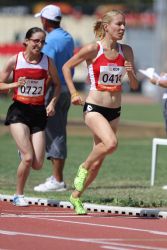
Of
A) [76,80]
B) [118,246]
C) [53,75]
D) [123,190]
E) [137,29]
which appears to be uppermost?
[137,29]

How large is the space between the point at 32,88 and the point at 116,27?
1507 millimetres

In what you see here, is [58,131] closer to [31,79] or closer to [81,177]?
[31,79]

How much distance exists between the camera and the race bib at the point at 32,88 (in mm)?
13820

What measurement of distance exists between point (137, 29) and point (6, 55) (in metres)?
16.9

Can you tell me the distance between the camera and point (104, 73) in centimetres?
1299

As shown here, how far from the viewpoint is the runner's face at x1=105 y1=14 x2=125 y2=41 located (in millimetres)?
12945

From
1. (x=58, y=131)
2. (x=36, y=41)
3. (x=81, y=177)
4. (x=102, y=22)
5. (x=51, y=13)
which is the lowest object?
(x=81, y=177)

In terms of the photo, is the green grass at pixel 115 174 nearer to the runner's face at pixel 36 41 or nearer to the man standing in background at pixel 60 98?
the man standing in background at pixel 60 98

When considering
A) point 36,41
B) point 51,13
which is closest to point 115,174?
point 51,13

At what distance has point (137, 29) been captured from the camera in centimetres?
7419

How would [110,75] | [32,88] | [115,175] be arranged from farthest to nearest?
1. [115,175]
2. [32,88]
3. [110,75]

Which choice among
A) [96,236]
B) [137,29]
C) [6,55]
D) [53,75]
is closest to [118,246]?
[96,236]

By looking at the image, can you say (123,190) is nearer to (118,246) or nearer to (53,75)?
(53,75)

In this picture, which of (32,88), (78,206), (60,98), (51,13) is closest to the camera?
(78,206)
